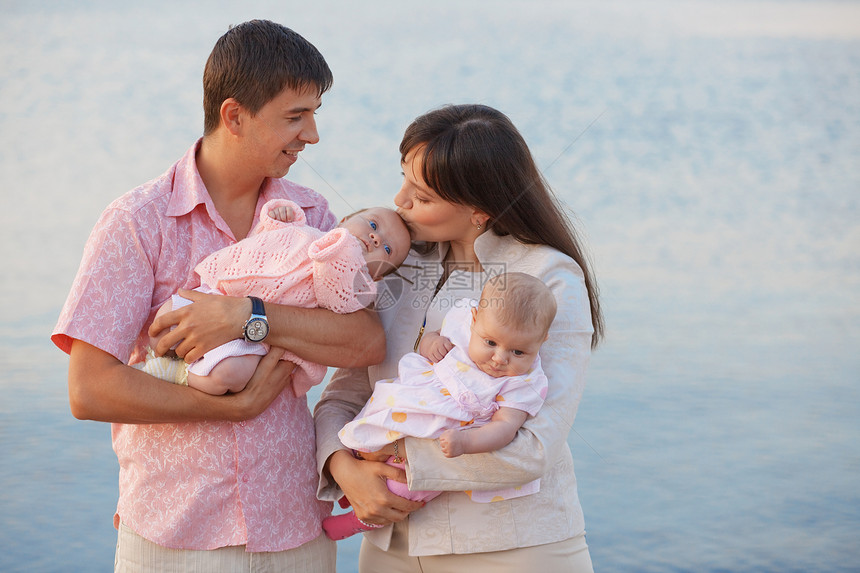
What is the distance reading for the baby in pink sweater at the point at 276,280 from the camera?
1883 mm

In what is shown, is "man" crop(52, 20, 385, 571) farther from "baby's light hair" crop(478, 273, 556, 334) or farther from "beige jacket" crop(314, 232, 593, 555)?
"baby's light hair" crop(478, 273, 556, 334)

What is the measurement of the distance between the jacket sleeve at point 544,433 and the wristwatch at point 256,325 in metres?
0.42

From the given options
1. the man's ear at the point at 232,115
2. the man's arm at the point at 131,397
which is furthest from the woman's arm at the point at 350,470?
the man's ear at the point at 232,115

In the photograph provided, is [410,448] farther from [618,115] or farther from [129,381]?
[618,115]

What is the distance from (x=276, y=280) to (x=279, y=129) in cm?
38

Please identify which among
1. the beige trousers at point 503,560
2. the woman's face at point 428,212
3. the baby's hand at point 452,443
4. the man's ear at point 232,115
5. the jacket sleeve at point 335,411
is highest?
the man's ear at point 232,115

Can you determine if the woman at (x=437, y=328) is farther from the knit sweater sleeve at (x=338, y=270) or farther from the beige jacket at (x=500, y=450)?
the knit sweater sleeve at (x=338, y=270)

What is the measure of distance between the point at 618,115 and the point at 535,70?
1.06m

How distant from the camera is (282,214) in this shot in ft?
Answer: 6.80

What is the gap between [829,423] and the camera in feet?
23.0

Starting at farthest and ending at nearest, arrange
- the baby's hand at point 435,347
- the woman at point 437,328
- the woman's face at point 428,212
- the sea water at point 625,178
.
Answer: the sea water at point 625,178
the woman's face at point 428,212
the baby's hand at point 435,347
the woman at point 437,328

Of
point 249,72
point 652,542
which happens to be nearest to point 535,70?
point 652,542

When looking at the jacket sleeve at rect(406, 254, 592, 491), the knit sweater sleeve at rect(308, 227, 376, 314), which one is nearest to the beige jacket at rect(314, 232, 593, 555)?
the jacket sleeve at rect(406, 254, 592, 491)

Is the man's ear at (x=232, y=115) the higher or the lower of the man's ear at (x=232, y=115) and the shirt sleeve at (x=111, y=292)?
the higher
